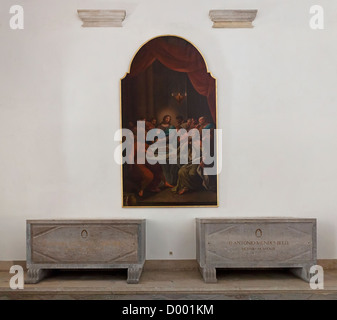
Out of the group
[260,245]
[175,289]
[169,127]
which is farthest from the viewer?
[169,127]

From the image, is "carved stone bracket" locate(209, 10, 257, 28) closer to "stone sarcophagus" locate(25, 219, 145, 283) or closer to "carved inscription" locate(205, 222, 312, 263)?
"carved inscription" locate(205, 222, 312, 263)

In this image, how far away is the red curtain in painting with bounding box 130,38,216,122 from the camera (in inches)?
249

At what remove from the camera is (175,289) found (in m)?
5.05

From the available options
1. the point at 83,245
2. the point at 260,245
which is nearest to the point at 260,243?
the point at 260,245

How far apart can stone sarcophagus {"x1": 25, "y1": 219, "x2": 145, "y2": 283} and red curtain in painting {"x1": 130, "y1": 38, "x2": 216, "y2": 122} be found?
2.46 metres

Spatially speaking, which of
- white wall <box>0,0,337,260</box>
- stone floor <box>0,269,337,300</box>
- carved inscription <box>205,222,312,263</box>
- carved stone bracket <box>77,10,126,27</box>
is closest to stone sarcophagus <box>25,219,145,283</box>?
stone floor <box>0,269,337,300</box>

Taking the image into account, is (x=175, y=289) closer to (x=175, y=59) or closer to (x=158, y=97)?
(x=158, y=97)

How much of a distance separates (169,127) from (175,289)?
247 centimetres

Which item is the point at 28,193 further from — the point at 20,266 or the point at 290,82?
the point at 290,82

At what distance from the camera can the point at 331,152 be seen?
631cm

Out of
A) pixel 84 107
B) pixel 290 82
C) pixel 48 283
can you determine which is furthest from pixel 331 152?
pixel 48 283

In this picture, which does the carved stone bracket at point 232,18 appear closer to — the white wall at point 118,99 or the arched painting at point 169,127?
the white wall at point 118,99

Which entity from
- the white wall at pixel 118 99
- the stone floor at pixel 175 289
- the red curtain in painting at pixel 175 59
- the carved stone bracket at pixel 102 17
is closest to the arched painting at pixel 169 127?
the red curtain in painting at pixel 175 59

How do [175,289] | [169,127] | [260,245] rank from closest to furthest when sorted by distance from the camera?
[175,289] → [260,245] → [169,127]
